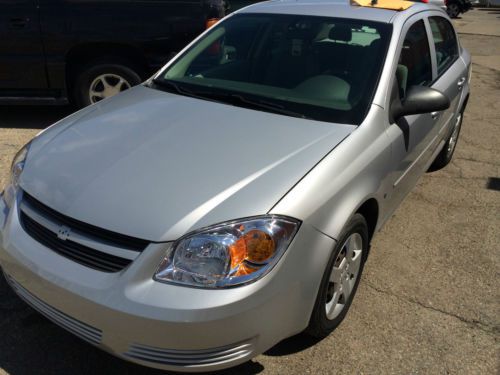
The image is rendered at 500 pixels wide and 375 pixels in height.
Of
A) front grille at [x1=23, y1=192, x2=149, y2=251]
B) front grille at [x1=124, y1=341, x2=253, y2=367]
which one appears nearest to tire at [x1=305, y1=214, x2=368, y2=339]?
front grille at [x1=124, y1=341, x2=253, y2=367]

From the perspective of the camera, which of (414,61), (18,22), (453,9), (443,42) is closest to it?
(414,61)

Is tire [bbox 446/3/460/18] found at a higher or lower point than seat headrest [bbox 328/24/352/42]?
lower

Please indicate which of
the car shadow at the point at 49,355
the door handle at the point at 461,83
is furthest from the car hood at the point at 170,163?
the door handle at the point at 461,83

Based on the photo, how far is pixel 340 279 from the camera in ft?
8.36

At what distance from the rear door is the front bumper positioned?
3.74 meters

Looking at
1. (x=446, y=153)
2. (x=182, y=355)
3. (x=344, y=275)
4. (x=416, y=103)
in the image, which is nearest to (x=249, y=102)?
(x=416, y=103)

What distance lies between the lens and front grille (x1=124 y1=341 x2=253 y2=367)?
1.96 m

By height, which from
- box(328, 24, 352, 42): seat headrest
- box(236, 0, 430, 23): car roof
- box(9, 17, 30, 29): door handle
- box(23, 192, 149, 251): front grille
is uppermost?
box(236, 0, 430, 23): car roof

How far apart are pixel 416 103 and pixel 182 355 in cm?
187

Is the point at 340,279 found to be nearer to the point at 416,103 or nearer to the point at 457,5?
the point at 416,103

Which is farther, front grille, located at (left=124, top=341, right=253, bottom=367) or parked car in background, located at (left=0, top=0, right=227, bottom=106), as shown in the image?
parked car in background, located at (left=0, top=0, right=227, bottom=106)

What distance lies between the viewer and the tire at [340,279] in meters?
2.31

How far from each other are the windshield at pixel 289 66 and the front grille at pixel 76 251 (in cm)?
128

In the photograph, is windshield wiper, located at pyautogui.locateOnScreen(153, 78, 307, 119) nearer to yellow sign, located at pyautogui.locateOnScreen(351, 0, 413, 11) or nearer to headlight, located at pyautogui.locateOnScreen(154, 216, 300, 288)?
headlight, located at pyautogui.locateOnScreen(154, 216, 300, 288)
